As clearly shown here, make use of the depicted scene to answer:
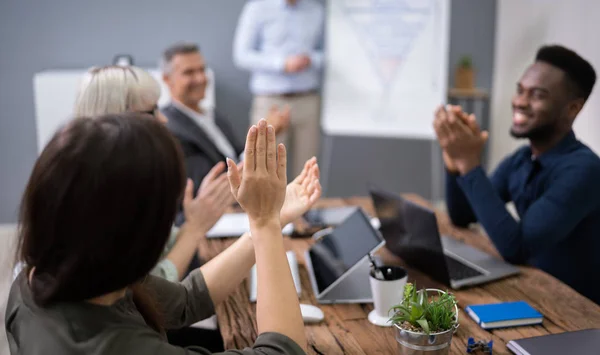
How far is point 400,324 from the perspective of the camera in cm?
104

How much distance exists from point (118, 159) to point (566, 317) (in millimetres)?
952

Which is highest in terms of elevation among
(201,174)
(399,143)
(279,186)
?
(279,186)

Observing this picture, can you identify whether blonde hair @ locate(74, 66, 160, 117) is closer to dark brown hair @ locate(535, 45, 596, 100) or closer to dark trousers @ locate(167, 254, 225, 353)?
dark trousers @ locate(167, 254, 225, 353)

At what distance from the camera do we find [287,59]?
11.7ft

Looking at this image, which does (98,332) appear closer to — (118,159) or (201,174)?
(118,159)

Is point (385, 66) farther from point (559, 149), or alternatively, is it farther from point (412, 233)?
point (412, 233)

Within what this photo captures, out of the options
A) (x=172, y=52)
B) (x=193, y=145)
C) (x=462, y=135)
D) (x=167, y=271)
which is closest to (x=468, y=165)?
(x=462, y=135)

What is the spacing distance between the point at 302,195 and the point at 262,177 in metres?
0.29

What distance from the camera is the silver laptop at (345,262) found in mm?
1342

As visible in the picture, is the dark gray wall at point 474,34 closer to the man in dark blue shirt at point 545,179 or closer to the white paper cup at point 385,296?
the man in dark blue shirt at point 545,179

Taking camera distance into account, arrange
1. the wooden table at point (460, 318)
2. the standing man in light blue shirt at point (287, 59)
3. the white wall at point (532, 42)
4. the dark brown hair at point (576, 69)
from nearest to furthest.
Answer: the wooden table at point (460, 318) → the dark brown hair at point (576, 69) → the white wall at point (532, 42) → the standing man in light blue shirt at point (287, 59)

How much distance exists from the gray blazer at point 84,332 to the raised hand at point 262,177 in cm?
20

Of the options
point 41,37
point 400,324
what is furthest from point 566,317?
point 41,37

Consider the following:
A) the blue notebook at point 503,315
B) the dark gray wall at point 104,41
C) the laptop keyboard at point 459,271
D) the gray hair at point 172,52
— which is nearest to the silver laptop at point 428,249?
the laptop keyboard at point 459,271
